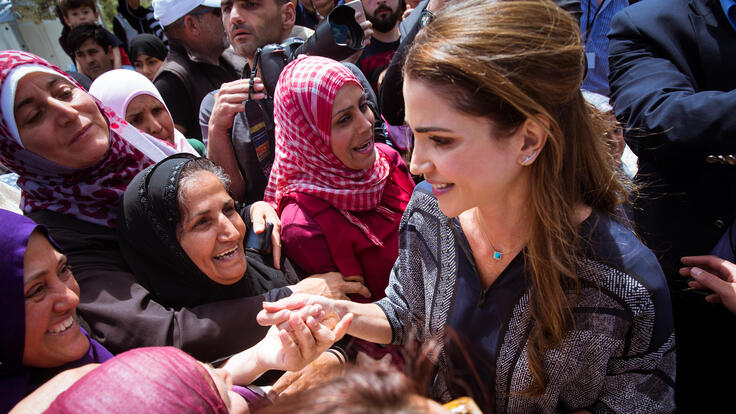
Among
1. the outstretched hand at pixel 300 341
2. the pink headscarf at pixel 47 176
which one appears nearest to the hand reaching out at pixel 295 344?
the outstretched hand at pixel 300 341

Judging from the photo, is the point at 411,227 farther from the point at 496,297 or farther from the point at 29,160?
the point at 29,160

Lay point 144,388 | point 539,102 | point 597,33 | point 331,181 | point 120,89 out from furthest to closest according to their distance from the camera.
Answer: point 597,33 → point 120,89 → point 331,181 → point 539,102 → point 144,388

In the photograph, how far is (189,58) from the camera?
3178 millimetres

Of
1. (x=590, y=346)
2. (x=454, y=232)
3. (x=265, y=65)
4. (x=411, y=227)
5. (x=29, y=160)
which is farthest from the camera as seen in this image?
(x=265, y=65)

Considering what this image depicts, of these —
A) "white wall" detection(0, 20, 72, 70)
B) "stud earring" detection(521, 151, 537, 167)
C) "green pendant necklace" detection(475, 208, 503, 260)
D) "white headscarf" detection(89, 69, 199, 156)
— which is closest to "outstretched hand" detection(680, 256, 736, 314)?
"green pendant necklace" detection(475, 208, 503, 260)

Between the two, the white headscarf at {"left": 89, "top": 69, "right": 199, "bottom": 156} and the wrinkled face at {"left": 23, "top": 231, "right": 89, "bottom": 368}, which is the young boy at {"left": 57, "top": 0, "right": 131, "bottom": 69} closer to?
the white headscarf at {"left": 89, "top": 69, "right": 199, "bottom": 156}

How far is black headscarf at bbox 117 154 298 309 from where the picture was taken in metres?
1.56

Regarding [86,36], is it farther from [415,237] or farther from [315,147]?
[415,237]

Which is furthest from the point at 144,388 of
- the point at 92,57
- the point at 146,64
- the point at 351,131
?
the point at 92,57

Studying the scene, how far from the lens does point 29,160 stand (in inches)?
66.6

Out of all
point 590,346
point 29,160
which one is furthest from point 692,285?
point 29,160

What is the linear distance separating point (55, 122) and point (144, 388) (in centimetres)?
140

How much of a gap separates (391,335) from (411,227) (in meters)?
0.41

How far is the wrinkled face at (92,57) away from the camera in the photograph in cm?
458
